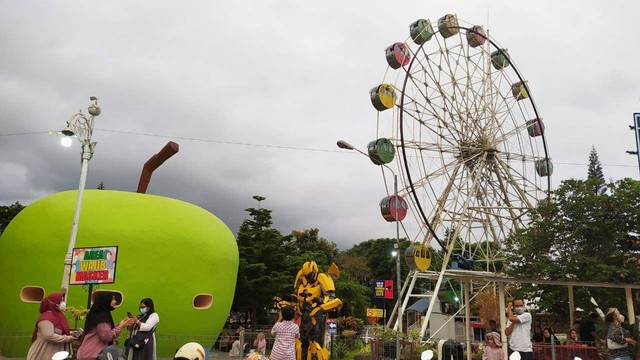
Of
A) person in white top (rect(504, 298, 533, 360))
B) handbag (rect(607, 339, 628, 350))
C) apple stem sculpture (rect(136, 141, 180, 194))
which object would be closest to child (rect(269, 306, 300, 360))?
person in white top (rect(504, 298, 533, 360))

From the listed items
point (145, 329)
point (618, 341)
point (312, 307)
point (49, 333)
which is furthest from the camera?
point (312, 307)

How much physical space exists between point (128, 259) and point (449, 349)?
9703 mm

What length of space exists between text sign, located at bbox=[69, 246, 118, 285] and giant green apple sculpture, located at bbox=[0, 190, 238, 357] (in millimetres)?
2697

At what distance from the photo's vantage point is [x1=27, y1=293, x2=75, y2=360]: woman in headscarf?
6.83 m

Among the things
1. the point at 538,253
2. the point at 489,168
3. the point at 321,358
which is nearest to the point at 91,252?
the point at 321,358

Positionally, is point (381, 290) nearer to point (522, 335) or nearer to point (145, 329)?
point (522, 335)

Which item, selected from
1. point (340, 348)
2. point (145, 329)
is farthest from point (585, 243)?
point (145, 329)

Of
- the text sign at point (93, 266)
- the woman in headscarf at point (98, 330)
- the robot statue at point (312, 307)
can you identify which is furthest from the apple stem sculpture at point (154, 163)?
the woman in headscarf at point (98, 330)

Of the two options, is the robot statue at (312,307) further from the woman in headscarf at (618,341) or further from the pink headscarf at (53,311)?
the woman in headscarf at (618,341)

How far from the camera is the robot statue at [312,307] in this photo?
10.7 metres

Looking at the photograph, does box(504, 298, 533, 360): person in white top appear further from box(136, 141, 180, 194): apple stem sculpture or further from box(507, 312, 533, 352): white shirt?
box(136, 141, 180, 194): apple stem sculpture

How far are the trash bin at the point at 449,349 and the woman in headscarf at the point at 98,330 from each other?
397 inches

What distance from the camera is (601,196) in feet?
58.7

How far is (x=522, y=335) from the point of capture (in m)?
8.41
